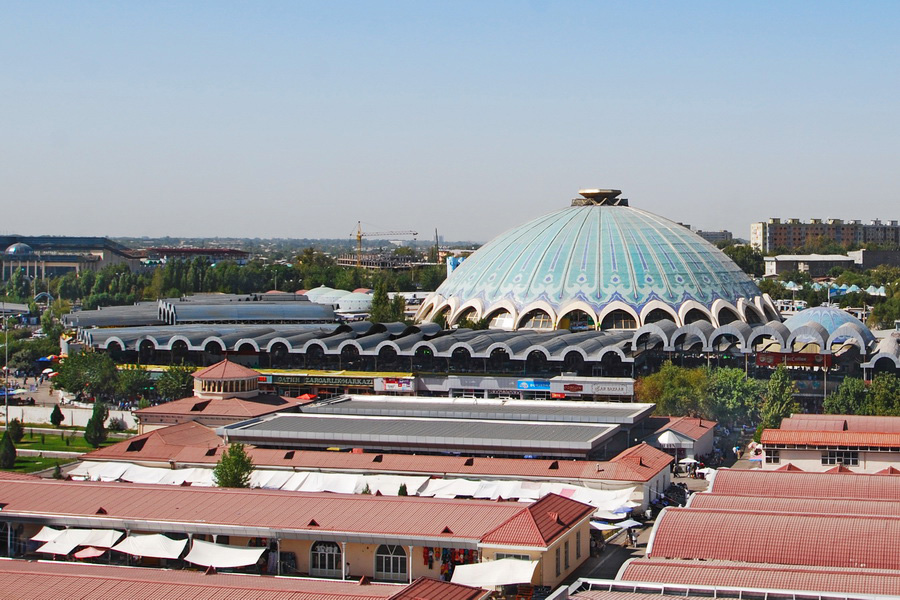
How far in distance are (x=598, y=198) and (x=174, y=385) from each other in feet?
105

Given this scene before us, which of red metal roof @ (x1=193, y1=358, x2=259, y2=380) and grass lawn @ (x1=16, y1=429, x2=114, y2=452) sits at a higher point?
red metal roof @ (x1=193, y1=358, x2=259, y2=380)

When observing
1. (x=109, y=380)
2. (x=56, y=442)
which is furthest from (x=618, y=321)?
(x=56, y=442)

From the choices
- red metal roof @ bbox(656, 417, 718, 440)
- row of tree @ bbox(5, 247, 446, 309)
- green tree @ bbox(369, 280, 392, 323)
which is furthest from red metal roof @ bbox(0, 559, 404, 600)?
row of tree @ bbox(5, 247, 446, 309)

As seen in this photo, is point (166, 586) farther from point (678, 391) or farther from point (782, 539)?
point (678, 391)

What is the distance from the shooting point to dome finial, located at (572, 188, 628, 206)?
7994 centimetres

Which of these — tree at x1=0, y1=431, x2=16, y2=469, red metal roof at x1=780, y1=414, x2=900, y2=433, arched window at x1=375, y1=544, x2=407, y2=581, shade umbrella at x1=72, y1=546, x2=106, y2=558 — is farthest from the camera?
tree at x1=0, y1=431, x2=16, y2=469

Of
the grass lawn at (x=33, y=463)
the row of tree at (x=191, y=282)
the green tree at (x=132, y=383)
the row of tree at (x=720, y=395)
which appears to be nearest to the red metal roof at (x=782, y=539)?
the row of tree at (x=720, y=395)

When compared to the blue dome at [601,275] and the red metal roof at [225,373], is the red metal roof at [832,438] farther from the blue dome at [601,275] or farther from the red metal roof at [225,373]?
the blue dome at [601,275]

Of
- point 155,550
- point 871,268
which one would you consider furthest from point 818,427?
point 871,268

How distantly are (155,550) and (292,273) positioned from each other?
10574cm

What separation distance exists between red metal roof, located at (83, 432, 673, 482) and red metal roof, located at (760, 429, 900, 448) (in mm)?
3416

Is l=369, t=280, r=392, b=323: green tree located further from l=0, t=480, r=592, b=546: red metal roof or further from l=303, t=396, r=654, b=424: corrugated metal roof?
l=0, t=480, r=592, b=546: red metal roof

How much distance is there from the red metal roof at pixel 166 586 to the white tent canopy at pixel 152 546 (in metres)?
3.38

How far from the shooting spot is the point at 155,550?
30.9 metres
